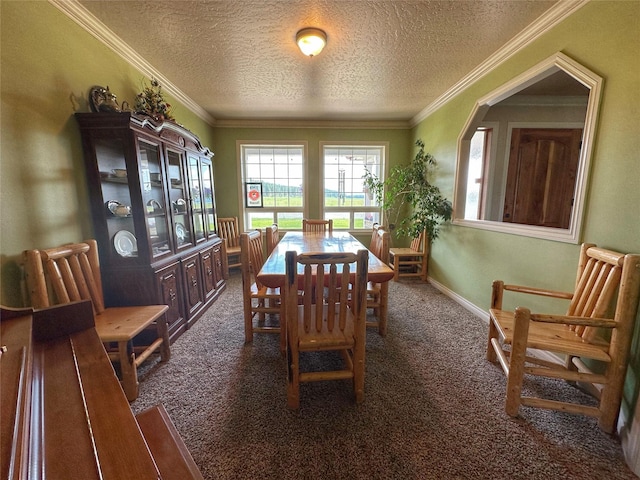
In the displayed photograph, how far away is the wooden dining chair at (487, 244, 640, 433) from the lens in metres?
1.27

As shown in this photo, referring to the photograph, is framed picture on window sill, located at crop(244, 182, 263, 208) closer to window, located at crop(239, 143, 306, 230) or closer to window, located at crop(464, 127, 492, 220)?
window, located at crop(239, 143, 306, 230)

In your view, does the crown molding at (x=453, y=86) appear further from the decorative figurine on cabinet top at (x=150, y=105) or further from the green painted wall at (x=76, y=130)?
the decorative figurine on cabinet top at (x=150, y=105)

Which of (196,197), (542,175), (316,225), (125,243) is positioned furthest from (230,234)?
(542,175)

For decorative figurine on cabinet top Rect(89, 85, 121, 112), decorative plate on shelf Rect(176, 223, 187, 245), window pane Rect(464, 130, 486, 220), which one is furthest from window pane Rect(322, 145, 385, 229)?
decorative figurine on cabinet top Rect(89, 85, 121, 112)

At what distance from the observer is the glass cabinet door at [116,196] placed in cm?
189

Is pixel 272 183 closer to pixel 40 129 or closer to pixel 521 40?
pixel 40 129

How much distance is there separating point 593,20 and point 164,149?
10.4 feet

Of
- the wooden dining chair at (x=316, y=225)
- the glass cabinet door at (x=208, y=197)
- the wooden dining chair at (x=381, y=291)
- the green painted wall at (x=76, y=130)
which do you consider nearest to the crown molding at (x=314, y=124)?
the glass cabinet door at (x=208, y=197)

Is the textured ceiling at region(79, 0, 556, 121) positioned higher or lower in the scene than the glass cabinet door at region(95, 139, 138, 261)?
higher

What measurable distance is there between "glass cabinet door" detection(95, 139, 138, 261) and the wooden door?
4.21m

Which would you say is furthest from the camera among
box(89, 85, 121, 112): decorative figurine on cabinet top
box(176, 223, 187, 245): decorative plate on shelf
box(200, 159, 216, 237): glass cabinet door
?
box(200, 159, 216, 237): glass cabinet door

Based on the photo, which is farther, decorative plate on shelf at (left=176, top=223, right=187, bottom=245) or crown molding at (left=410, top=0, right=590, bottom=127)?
decorative plate on shelf at (left=176, top=223, right=187, bottom=245)

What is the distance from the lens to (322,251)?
2.25 m

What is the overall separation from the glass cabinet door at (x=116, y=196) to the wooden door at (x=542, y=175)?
4.21 meters
